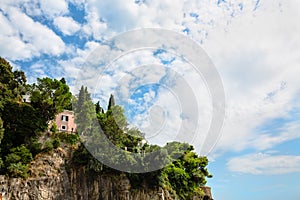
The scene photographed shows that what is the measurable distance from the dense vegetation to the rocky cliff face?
72 cm

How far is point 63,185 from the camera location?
25.0 m

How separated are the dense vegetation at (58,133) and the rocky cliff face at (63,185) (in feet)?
2.36

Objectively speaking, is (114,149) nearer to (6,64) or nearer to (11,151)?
(11,151)

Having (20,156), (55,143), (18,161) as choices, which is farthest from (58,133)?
(18,161)

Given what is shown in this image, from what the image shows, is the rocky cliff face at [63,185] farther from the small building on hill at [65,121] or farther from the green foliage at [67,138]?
the small building on hill at [65,121]

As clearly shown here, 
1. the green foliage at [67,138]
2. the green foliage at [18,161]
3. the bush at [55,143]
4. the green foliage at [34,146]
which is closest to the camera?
the green foliage at [18,161]

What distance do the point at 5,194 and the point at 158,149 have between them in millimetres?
15706

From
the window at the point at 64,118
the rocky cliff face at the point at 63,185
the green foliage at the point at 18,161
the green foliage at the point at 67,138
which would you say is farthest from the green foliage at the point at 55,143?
the window at the point at 64,118

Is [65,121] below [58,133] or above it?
above

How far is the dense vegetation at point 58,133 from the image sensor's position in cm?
2384

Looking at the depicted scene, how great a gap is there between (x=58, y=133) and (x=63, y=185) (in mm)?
5730

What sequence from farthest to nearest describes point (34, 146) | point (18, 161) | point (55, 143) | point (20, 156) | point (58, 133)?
1. point (58, 133)
2. point (55, 143)
3. point (34, 146)
4. point (20, 156)
5. point (18, 161)

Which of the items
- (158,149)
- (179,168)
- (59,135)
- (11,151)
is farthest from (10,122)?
(179,168)

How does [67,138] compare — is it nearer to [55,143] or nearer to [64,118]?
[55,143]
